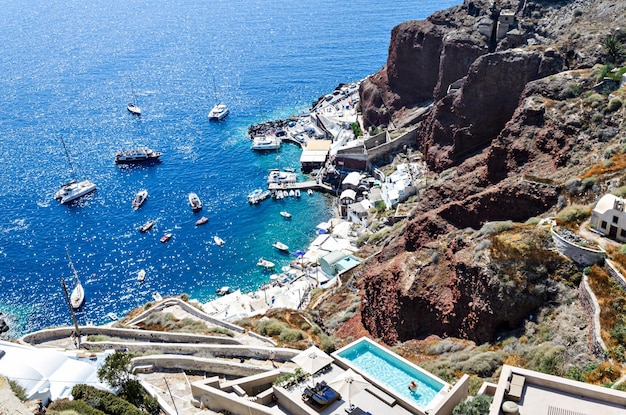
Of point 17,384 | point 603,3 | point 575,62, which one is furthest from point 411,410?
point 603,3

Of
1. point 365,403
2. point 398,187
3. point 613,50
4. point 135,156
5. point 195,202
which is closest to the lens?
point 365,403

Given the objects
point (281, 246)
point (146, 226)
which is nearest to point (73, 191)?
point (146, 226)

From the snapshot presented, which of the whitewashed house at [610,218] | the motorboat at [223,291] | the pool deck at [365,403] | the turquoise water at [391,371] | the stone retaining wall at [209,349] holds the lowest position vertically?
the motorboat at [223,291]

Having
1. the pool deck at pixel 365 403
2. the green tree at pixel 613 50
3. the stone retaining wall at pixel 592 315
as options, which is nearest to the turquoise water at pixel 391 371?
the pool deck at pixel 365 403

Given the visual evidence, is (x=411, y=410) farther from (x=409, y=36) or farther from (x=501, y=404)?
(x=409, y=36)

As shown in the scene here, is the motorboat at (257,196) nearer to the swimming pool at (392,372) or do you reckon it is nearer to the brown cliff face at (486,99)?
the brown cliff face at (486,99)

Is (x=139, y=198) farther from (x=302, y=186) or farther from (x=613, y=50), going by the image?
(x=613, y=50)
